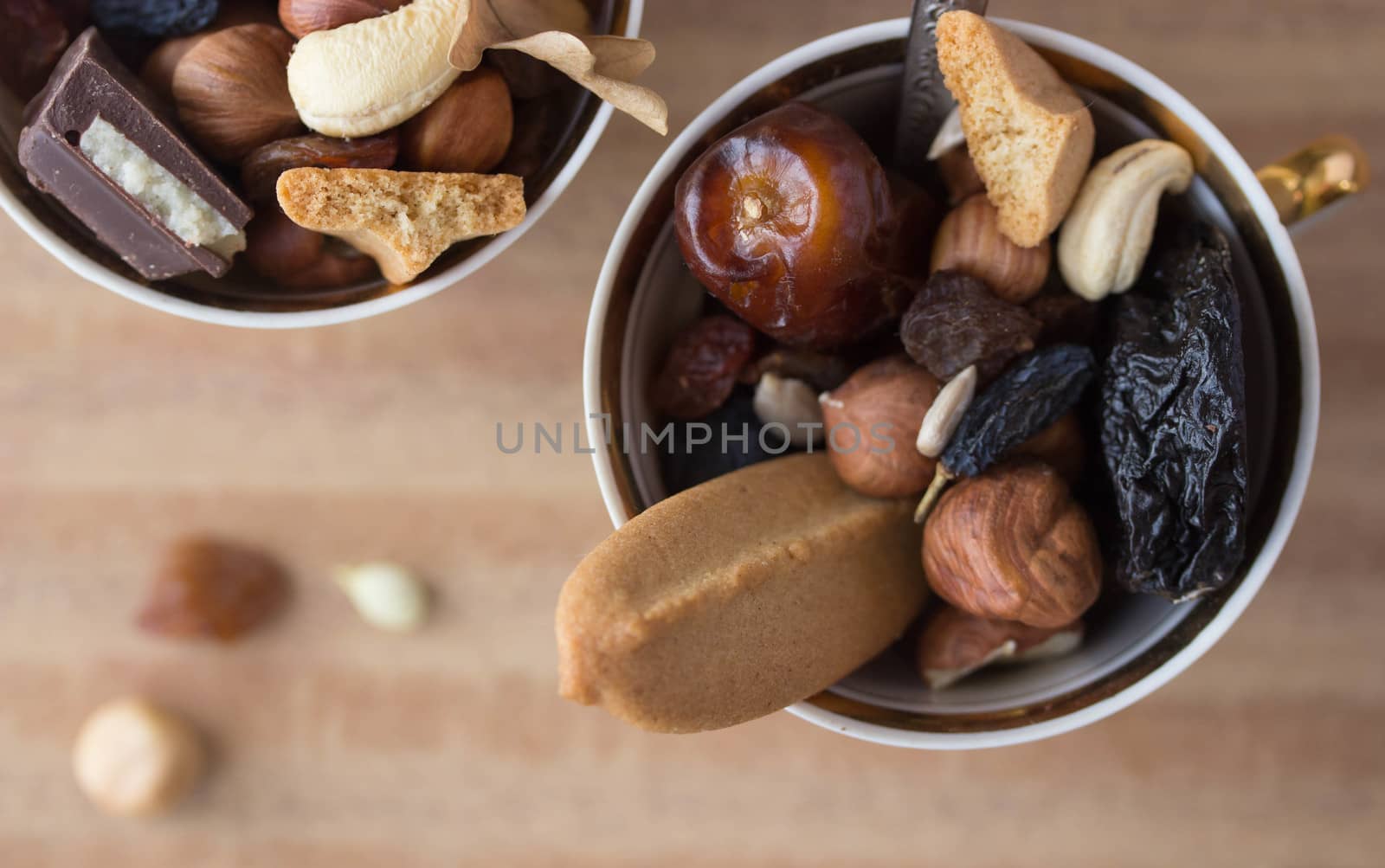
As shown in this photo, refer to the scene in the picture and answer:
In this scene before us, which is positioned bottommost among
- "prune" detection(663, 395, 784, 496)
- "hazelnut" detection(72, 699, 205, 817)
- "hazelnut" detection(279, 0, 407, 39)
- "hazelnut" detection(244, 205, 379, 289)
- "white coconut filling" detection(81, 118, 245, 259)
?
"hazelnut" detection(72, 699, 205, 817)

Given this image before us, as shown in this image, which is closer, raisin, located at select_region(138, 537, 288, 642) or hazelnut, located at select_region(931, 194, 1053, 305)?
hazelnut, located at select_region(931, 194, 1053, 305)

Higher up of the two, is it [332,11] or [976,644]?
[332,11]

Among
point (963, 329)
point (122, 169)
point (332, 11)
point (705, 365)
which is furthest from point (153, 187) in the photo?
point (963, 329)

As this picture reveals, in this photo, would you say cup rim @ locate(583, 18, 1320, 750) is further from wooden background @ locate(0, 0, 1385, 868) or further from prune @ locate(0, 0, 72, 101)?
prune @ locate(0, 0, 72, 101)

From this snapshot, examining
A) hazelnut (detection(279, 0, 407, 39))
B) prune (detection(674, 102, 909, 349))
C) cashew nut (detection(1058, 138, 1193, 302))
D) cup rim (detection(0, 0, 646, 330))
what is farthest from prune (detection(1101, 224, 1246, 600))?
hazelnut (detection(279, 0, 407, 39))

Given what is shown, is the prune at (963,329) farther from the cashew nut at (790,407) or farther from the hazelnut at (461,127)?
the hazelnut at (461,127)

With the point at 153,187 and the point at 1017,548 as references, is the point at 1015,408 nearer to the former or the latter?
the point at 1017,548

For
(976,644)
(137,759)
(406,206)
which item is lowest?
(137,759)

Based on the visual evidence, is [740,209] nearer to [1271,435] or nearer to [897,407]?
[897,407]
